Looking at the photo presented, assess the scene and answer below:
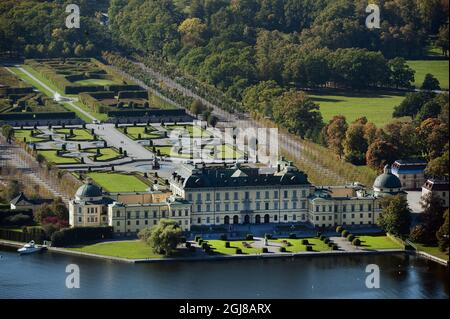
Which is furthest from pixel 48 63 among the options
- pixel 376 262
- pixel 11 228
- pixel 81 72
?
pixel 376 262

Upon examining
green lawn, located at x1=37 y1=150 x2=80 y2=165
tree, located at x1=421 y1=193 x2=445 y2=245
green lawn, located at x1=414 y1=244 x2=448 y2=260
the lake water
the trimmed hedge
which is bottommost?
the lake water

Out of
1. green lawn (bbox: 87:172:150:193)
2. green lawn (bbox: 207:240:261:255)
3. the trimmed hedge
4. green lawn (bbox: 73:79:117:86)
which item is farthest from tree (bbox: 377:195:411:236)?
green lawn (bbox: 73:79:117:86)

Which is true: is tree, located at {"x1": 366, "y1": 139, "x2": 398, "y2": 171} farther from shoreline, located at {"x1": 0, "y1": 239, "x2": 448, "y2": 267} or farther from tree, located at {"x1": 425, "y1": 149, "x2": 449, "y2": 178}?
shoreline, located at {"x1": 0, "y1": 239, "x2": 448, "y2": 267}

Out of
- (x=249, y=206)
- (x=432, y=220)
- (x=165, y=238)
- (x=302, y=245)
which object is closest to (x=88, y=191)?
(x=165, y=238)

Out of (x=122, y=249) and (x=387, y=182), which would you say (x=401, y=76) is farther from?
(x=122, y=249)

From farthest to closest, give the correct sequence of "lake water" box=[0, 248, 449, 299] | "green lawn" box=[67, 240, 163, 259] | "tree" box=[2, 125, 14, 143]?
"tree" box=[2, 125, 14, 143], "green lawn" box=[67, 240, 163, 259], "lake water" box=[0, 248, 449, 299]

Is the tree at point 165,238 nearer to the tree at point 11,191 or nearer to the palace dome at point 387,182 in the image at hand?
the palace dome at point 387,182
